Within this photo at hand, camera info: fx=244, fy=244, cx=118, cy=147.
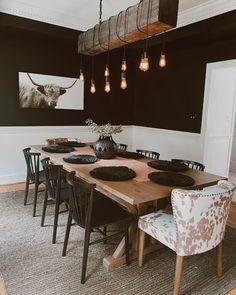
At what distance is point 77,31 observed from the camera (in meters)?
4.46

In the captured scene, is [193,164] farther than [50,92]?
No

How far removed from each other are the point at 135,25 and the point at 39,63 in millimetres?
2639

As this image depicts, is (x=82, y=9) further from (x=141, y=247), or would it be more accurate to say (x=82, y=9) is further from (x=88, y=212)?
(x=141, y=247)

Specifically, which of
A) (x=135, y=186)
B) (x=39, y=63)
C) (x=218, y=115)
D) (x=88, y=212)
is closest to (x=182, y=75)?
(x=218, y=115)

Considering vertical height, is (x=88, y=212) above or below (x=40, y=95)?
below

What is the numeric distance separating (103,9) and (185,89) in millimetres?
1988

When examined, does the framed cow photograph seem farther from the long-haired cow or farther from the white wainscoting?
the white wainscoting

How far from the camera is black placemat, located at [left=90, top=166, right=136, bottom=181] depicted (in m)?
2.27

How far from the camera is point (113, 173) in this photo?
7.84 feet

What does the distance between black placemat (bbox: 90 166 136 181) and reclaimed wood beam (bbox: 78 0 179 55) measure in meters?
1.43

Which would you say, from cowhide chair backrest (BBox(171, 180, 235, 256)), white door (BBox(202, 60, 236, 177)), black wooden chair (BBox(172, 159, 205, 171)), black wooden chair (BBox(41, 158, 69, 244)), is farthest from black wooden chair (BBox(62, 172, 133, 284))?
white door (BBox(202, 60, 236, 177))

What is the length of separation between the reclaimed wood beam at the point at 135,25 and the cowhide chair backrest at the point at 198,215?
5.17 ft

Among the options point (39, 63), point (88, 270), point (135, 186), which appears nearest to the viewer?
point (135, 186)

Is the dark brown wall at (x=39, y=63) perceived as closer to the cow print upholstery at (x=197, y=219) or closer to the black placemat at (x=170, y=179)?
the black placemat at (x=170, y=179)
